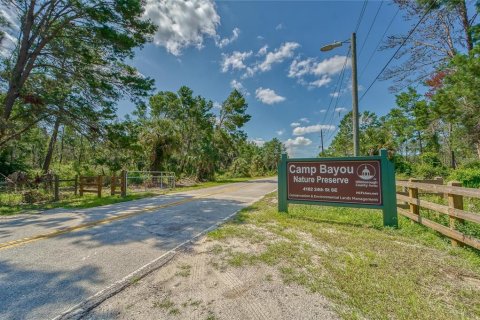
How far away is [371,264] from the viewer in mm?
3172

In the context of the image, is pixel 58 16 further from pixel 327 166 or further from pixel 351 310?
pixel 351 310

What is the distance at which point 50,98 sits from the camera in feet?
32.8

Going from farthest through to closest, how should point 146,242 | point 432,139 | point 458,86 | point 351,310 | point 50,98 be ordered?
point 432,139, point 50,98, point 458,86, point 146,242, point 351,310

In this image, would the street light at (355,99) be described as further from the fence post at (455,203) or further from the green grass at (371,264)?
the fence post at (455,203)

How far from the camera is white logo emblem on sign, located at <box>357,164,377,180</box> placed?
5.38m

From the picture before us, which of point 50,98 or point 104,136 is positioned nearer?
point 50,98

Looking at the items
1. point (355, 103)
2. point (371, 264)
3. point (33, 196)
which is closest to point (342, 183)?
point (371, 264)

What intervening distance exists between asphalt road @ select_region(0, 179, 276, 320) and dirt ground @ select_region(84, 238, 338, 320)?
49cm

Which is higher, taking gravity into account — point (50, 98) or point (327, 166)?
point (50, 98)

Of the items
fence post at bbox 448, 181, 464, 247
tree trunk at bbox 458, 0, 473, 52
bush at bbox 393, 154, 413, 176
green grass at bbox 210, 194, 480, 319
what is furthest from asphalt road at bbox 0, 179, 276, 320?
bush at bbox 393, 154, 413, 176

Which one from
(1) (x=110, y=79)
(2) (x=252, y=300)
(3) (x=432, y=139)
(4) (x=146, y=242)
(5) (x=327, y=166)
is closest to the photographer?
(2) (x=252, y=300)

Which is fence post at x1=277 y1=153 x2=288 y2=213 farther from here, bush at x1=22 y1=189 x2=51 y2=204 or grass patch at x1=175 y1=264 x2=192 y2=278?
bush at x1=22 y1=189 x2=51 y2=204

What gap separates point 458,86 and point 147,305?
1267 centimetres

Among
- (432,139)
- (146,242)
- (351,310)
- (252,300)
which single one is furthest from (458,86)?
(432,139)
